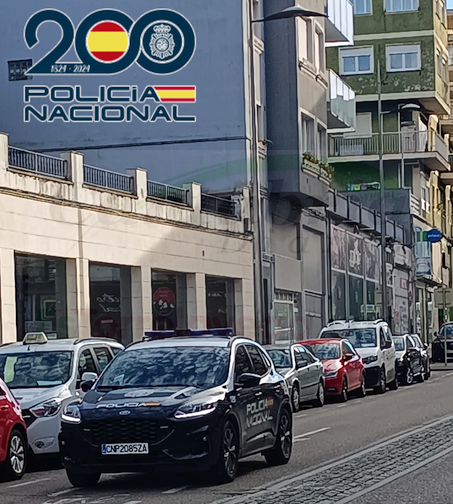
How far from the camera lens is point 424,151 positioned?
238ft

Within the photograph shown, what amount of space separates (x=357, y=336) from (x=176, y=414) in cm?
2329

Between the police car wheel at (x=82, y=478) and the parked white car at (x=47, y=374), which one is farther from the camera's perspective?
the parked white car at (x=47, y=374)

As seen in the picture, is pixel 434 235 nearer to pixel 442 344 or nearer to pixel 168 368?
pixel 442 344

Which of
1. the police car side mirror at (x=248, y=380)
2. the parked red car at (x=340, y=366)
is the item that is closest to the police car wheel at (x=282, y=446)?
the police car side mirror at (x=248, y=380)

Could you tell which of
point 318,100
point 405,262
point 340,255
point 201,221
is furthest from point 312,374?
point 405,262

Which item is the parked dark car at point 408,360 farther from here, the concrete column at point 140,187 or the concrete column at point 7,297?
the concrete column at point 7,297

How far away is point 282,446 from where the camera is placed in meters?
15.5

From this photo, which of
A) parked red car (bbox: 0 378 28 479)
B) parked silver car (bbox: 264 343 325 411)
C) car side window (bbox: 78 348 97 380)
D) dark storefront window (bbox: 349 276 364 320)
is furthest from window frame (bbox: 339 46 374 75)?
parked red car (bbox: 0 378 28 479)

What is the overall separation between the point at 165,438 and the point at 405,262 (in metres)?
57.2

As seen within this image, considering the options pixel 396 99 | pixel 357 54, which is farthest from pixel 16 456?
pixel 357 54

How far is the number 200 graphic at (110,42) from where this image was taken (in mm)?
40000

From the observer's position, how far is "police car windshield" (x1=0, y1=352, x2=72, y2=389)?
1750cm
